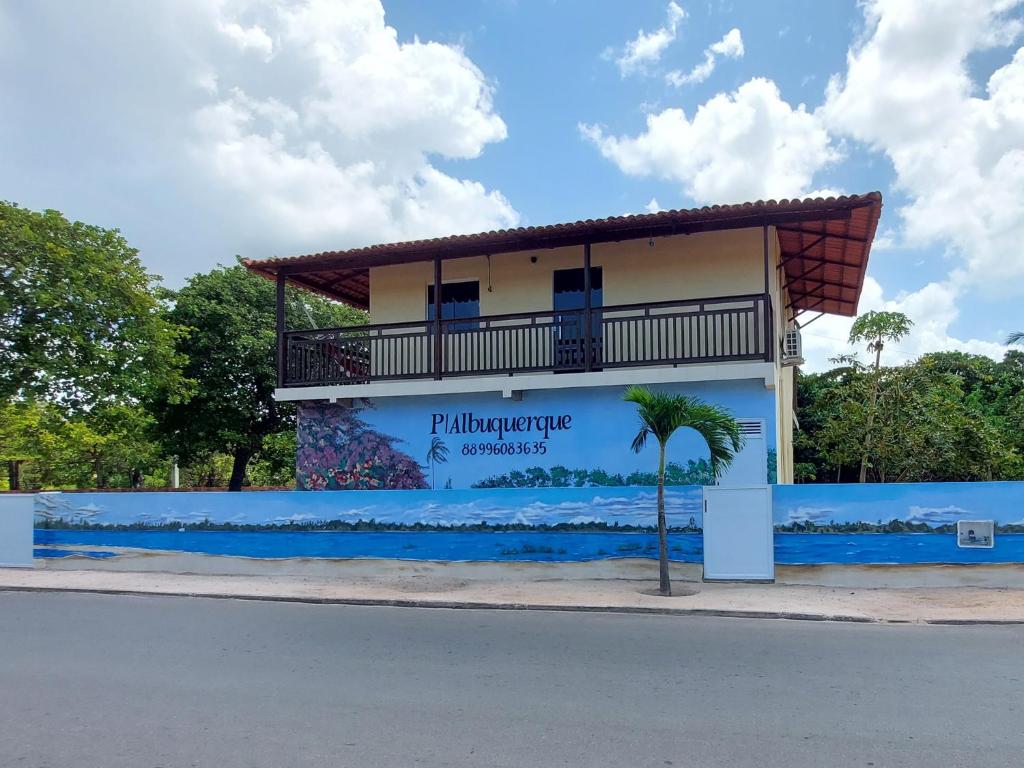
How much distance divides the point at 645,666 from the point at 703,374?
6.96 m

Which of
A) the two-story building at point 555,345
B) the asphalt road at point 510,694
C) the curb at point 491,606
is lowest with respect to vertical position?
the curb at point 491,606

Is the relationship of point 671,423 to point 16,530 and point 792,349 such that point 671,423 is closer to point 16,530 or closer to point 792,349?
point 792,349

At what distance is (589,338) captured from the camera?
44.2 feet

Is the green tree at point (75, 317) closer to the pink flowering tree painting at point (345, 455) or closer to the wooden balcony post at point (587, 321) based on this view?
the pink flowering tree painting at point (345, 455)

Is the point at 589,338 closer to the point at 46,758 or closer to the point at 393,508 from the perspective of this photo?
the point at 393,508

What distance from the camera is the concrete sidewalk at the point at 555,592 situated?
9609 millimetres

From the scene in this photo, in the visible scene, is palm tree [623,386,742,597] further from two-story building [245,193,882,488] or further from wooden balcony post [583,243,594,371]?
wooden balcony post [583,243,594,371]

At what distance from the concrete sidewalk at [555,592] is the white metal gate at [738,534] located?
0.28 m

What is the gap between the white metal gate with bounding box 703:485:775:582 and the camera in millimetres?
11594

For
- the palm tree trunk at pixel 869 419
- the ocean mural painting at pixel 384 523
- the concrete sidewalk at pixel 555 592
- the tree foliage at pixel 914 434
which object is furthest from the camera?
the palm tree trunk at pixel 869 419

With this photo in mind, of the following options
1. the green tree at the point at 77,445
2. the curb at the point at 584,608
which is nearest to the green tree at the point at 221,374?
the green tree at the point at 77,445

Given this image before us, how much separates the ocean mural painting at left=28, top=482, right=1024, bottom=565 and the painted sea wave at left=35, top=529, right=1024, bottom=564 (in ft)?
0.06

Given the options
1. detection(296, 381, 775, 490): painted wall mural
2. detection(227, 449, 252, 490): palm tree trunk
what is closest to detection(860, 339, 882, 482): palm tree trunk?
detection(296, 381, 775, 490): painted wall mural

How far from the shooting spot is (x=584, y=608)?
10062 mm
